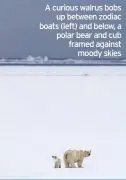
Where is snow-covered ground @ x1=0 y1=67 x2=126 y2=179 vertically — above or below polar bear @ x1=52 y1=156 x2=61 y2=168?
above

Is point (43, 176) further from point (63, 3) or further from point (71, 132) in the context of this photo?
point (63, 3)

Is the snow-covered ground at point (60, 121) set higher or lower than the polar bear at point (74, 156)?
higher

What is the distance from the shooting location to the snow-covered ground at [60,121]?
1.66m

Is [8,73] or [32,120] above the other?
[8,73]

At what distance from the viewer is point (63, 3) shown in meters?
1.68

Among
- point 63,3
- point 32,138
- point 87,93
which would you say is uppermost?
point 63,3

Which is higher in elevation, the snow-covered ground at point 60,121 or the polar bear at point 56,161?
the snow-covered ground at point 60,121

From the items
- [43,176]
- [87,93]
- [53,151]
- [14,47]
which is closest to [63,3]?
[14,47]

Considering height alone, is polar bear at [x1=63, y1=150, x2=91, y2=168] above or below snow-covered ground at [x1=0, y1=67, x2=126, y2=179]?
below

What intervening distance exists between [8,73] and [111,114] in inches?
17.7

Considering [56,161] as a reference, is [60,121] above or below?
above

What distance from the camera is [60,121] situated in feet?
5.49

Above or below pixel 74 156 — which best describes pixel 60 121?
above

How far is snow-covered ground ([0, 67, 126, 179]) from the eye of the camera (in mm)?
1662
